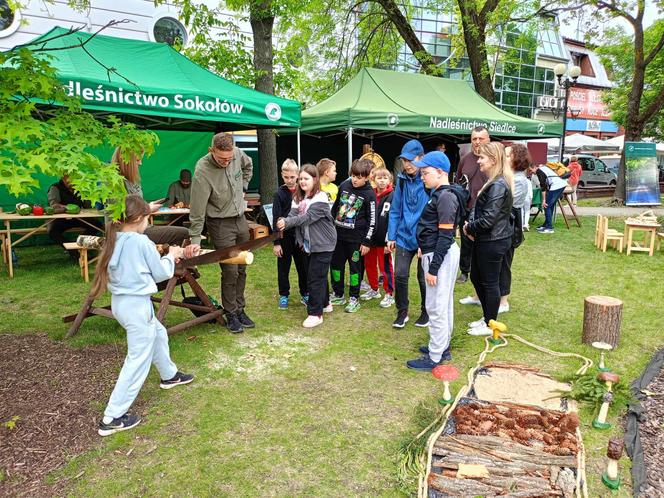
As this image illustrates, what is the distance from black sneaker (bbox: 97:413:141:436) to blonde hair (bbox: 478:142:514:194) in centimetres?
325

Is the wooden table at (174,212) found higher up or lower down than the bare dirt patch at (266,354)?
higher up

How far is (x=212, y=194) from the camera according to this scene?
4387 mm

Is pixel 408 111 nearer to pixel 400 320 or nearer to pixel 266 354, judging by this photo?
pixel 400 320

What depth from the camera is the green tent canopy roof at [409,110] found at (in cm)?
848

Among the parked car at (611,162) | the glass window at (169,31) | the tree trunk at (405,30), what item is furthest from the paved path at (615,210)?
the glass window at (169,31)

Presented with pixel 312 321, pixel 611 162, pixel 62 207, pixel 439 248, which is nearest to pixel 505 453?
pixel 439 248

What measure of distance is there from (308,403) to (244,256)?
135cm

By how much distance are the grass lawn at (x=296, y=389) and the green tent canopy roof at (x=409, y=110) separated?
347 cm

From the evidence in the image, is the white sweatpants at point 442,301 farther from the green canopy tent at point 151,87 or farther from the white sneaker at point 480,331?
the green canopy tent at point 151,87

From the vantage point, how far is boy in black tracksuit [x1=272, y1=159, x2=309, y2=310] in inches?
205

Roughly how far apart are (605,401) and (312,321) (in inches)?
105

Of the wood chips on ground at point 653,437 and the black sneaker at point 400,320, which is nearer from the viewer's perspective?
the wood chips on ground at point 653,437

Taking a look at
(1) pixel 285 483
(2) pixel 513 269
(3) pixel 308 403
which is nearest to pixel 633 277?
(2) pixel 513 269

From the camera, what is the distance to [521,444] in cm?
283
